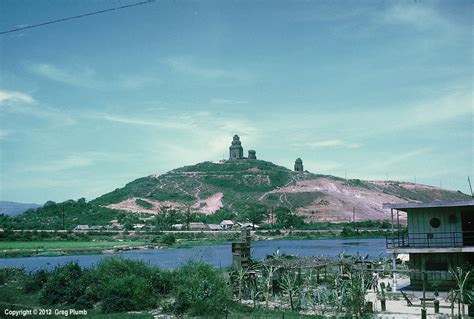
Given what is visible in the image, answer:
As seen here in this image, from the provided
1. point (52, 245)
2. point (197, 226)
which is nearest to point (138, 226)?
point (197, 226)

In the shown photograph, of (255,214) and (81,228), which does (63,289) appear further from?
(255,214)

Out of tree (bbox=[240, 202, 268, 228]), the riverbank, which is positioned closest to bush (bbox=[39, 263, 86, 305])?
the riverbank

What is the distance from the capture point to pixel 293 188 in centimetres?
16025

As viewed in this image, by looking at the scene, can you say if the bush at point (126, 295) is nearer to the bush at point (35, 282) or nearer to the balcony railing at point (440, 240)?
the bush at point (35, 282)

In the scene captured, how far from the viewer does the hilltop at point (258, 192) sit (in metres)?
143

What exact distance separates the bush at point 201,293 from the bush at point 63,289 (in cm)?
607

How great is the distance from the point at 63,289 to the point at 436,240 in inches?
809

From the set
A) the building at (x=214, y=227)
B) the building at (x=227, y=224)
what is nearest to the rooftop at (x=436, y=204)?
the building at (x=214, y=227)

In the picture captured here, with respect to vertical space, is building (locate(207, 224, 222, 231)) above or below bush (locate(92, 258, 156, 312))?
below

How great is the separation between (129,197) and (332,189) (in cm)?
7388

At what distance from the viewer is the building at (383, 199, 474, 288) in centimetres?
2416

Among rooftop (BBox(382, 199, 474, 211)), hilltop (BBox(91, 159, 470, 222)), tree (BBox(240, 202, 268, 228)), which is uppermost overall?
hilltop (BBox(91, 159, 470, 222))

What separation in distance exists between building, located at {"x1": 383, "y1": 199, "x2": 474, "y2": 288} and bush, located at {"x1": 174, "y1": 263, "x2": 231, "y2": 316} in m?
10.1

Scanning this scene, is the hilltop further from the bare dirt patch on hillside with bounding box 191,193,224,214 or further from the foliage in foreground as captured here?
the foliage in foreground
